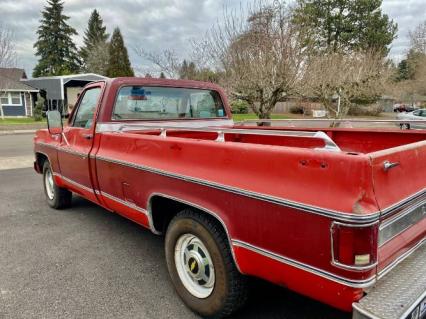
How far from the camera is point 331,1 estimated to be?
3875cm

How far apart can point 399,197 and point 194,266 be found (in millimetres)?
1544

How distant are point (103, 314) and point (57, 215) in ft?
9.50

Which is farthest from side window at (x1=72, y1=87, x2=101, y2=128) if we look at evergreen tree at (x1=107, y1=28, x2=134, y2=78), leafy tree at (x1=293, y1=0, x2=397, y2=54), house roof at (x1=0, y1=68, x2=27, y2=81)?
leafy tree at (x1=293, y1=0, x2=397, y2=54)

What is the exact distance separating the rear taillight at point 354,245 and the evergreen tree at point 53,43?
4836 centimetres

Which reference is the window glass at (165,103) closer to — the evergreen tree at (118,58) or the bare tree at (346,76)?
the bare tree at (346,76)

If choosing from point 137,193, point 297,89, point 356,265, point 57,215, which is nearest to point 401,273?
point 356,265

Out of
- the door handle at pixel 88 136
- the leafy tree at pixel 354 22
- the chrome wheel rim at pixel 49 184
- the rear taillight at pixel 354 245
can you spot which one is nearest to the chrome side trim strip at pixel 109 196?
the door handle at pixel 88 136

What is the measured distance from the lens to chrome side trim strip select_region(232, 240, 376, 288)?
1.73 meters

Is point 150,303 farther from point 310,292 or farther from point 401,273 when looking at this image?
point 401,273

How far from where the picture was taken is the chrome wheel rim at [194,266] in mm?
2637

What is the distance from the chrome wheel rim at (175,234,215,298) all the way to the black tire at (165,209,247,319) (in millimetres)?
63

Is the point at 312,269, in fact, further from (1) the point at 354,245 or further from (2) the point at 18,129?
(2) the point at 18,129

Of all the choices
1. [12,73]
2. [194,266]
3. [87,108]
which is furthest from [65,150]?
[12,73]

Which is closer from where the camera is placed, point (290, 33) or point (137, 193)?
point (137, 193)
